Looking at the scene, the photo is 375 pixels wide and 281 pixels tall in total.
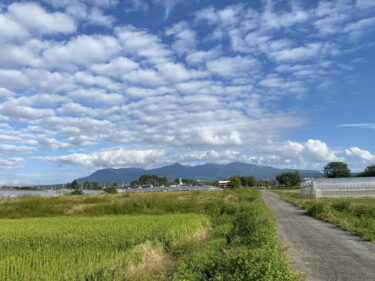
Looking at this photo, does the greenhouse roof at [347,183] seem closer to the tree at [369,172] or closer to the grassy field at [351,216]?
the grassy field at [351,216]

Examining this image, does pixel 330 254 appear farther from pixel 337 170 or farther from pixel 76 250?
pixel 337 170

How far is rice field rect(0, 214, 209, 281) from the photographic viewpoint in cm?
884

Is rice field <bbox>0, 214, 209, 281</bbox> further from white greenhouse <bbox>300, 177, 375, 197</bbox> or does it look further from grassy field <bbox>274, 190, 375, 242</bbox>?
white greenhouse <bbox>300, 177, 375, 197</bbox>

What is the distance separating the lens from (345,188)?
4944cm

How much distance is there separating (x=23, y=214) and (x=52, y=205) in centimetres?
283

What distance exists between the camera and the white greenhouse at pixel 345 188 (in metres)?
48.2

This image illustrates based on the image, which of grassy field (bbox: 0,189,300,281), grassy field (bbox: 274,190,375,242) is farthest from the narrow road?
grassy field (bbox: 0,189,300,281)

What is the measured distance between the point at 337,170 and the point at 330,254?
131867mm

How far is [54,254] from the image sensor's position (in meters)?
12.0

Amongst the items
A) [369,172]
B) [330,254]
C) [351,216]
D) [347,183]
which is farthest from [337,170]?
[330,254]

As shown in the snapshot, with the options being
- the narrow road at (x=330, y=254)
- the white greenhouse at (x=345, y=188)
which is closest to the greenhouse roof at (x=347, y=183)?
the white greenhouse at (x=345, y=188)

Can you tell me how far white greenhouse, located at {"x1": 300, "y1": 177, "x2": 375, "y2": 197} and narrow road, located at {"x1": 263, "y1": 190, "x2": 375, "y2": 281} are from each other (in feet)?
111

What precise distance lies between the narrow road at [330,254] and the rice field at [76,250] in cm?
518

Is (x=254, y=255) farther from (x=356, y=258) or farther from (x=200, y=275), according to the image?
(x=356, y=258)
